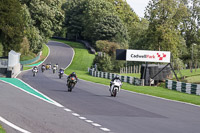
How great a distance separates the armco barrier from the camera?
1222 inches

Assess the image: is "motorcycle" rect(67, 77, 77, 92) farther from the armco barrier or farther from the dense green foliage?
the dense green foliage

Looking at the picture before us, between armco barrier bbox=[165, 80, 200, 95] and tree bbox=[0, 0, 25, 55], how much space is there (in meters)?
35.9

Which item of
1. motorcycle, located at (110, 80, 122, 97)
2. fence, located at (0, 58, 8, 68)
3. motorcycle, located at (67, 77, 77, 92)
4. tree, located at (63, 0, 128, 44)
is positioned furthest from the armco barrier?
tree, located at (63, 0, 128, 44)

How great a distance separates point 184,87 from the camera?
33594 millimetres

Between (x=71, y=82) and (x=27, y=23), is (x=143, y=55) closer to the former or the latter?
(x=71, y=82)

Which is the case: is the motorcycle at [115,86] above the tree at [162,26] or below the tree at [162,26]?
below

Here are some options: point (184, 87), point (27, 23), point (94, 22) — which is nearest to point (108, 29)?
point (94, 22)

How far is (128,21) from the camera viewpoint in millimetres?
131875

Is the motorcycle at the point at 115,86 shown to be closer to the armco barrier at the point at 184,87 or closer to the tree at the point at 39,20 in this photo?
the armco barrier at the point at 184,87

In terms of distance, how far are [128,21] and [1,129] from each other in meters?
123

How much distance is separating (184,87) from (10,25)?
138ft

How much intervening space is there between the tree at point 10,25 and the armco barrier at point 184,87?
35866mm

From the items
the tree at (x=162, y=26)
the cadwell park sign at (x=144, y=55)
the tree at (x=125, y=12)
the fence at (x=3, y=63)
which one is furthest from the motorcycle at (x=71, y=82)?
the tree at (x=125, y=12)

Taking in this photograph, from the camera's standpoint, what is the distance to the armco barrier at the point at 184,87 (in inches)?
1222
